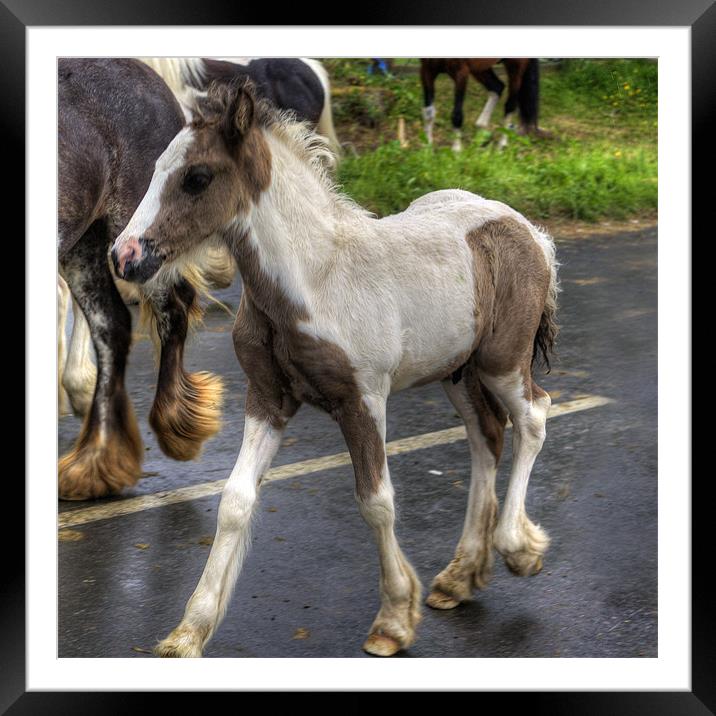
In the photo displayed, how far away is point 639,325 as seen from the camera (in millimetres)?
7418

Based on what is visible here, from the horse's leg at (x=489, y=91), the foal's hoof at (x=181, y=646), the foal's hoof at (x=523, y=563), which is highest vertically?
the horse's leg at (x=489, y=91)

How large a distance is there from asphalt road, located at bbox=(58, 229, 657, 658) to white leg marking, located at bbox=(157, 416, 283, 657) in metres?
0.21

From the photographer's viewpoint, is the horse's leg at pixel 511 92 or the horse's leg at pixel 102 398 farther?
the horse's leg at pixel 511 92

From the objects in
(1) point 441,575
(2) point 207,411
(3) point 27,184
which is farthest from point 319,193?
(2) point 207,411

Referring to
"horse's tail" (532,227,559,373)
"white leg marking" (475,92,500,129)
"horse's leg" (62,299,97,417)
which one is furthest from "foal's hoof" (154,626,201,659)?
"white leg marking" (475,92,500,129)

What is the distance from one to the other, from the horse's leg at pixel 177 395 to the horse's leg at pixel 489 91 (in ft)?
18.8

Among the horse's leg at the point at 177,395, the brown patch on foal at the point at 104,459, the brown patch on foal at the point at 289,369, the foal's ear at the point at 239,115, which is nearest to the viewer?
the foal's ear at the point at 239,115

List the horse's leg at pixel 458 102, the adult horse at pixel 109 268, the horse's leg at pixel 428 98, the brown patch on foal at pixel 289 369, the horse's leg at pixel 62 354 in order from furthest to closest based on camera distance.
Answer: the horse's leg at pixel 458 102 → the horse's leg at pixel 428 98 → the horse's leg at pixel 62 354 → the adult horse at pixel 109 268 → the brown patch on foal at pixel 289 369

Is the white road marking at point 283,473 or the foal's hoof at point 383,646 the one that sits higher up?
the white road marking at point 283,473

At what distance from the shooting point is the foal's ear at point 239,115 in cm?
364

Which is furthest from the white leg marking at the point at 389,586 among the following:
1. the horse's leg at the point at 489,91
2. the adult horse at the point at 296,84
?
the horse's leg at the point at 489,91

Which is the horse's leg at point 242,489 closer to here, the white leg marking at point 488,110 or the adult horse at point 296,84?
the adult horse at point 296,84

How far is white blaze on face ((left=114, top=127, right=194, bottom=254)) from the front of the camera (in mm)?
3676

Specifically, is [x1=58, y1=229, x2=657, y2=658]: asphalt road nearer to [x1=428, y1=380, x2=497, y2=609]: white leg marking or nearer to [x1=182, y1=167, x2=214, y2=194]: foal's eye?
[x1=428, y1=380, x2=497, y2=609]: white leg marking
